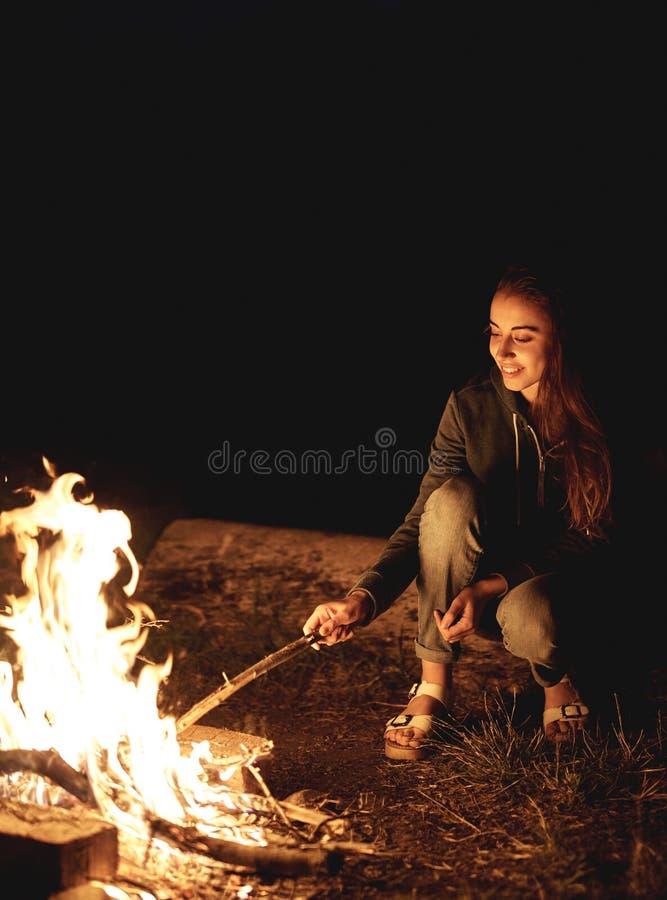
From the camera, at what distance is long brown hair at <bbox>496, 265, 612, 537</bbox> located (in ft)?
10.2

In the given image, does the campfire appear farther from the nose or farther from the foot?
the nose

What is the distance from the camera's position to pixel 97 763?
2721 mm

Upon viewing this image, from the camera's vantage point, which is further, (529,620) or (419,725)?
(419,725)

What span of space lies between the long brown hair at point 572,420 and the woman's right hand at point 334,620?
709mm

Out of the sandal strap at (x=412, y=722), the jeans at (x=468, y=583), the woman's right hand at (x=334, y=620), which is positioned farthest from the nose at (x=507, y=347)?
the sandal strap at (x=412, y=722)

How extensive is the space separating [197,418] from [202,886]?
5784 millimetres

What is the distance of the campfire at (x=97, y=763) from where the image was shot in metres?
2.36

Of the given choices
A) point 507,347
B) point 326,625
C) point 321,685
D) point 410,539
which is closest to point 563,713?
point 410,539

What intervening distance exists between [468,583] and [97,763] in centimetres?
116

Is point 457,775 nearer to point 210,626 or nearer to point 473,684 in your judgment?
point 473,684

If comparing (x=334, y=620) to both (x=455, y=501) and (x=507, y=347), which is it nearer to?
(x=455, y=501)

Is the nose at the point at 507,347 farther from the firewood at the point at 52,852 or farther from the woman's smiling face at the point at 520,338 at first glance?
the firewood at the point at 52,852

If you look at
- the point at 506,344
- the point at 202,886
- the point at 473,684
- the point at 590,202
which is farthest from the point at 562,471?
the point at 590,202

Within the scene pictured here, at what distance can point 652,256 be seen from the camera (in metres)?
8.47
